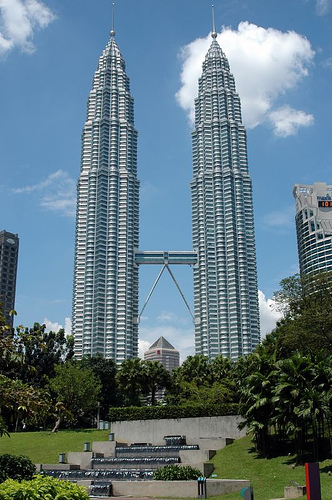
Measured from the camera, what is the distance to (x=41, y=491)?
1286cm

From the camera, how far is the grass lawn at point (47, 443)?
1906 inches

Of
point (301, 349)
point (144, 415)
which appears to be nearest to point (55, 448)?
point (144, 415)

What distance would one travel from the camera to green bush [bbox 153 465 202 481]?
33.9m

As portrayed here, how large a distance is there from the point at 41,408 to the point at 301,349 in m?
39.1

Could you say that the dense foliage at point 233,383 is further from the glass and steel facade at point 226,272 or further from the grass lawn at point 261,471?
the glass and steel facade at point 226,272

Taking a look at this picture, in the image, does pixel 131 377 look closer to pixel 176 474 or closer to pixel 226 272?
pixel 176 474

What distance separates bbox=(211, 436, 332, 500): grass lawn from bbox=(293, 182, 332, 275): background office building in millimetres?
138782

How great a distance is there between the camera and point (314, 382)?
37000 millimetres

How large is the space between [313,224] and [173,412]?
13995 cm

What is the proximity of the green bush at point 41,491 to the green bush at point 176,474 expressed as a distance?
72.0 ft

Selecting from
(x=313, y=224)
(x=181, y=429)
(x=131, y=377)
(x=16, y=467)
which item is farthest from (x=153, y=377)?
(x=313, y=224)

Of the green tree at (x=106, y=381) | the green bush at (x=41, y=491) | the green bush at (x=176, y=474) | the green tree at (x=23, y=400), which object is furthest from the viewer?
the green tree at (x=106, y=381)

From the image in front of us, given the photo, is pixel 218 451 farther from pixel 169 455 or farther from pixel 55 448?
pixel 55 448

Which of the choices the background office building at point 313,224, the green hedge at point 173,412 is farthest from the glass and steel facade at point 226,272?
the green hedge at point 173,412
